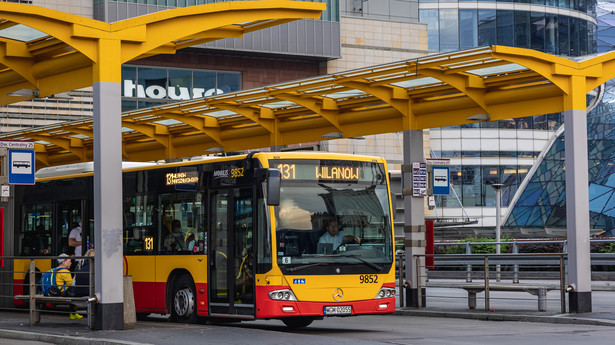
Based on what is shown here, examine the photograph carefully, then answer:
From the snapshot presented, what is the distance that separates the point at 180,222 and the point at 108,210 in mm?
3425

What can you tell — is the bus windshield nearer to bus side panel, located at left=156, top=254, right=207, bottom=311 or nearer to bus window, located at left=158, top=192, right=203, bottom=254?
bus side panel, located at left=156, top=254, right=207, bottom=311

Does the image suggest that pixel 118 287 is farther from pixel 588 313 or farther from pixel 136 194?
pixel 588 313

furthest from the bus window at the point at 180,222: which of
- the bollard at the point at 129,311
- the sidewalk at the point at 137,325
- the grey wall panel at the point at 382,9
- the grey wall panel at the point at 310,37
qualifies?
the grey wall panel at the point at 382,9

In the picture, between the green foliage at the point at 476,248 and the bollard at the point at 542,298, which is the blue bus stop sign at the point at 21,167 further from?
the green foliage at the point at 476,248

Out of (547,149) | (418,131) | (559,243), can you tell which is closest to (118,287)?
(418,131)

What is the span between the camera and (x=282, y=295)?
54.2 ft

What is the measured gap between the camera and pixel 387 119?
74.7ft

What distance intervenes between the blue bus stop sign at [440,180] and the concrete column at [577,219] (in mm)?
3515

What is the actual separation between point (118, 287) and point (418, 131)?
27.4ft

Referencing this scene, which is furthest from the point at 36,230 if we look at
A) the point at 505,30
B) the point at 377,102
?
the point at 505,30

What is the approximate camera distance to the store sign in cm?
4547

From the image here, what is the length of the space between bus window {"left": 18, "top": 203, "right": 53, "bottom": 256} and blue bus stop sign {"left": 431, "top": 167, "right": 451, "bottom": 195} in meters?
8.02

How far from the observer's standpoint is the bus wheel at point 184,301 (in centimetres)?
1873

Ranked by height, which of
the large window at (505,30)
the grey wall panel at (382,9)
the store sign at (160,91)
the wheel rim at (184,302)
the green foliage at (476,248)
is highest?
the large window at (505,30)
